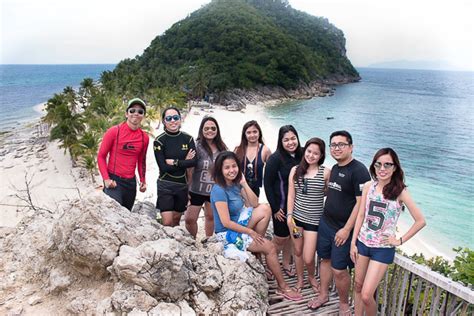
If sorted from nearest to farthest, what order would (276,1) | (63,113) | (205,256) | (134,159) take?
(205,256), (134,159), (63,113), (276,1)

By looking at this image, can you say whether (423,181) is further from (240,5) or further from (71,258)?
(240,5)

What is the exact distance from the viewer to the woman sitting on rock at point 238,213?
4484 mm

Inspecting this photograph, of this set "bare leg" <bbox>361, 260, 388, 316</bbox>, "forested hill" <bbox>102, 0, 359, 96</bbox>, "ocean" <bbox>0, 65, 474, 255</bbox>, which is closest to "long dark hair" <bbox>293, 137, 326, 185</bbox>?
"bare leg" <bbox>361, 260, 388, 316</bbox>

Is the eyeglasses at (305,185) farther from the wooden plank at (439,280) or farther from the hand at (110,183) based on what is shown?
the hand at (110,183)

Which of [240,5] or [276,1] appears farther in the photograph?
[276,1]

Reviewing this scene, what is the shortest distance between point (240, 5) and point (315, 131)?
96976mm

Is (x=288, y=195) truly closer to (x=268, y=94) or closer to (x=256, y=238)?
(x=256, y=238)

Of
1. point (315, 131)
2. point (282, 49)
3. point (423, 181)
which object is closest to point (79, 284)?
point (423, 181)

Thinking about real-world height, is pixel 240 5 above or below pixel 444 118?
above

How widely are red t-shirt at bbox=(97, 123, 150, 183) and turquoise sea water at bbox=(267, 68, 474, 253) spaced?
16.7m

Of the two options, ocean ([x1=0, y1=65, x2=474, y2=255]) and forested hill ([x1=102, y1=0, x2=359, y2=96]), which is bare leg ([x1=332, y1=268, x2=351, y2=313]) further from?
forested hill ([x1=102, y1=0, x2=359, y2=96])

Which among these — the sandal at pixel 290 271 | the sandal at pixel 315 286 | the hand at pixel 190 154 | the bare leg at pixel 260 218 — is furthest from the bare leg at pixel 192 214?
the sandal at pixel 315 286

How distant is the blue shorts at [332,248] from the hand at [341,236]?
6cm

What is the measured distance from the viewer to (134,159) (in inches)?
203
